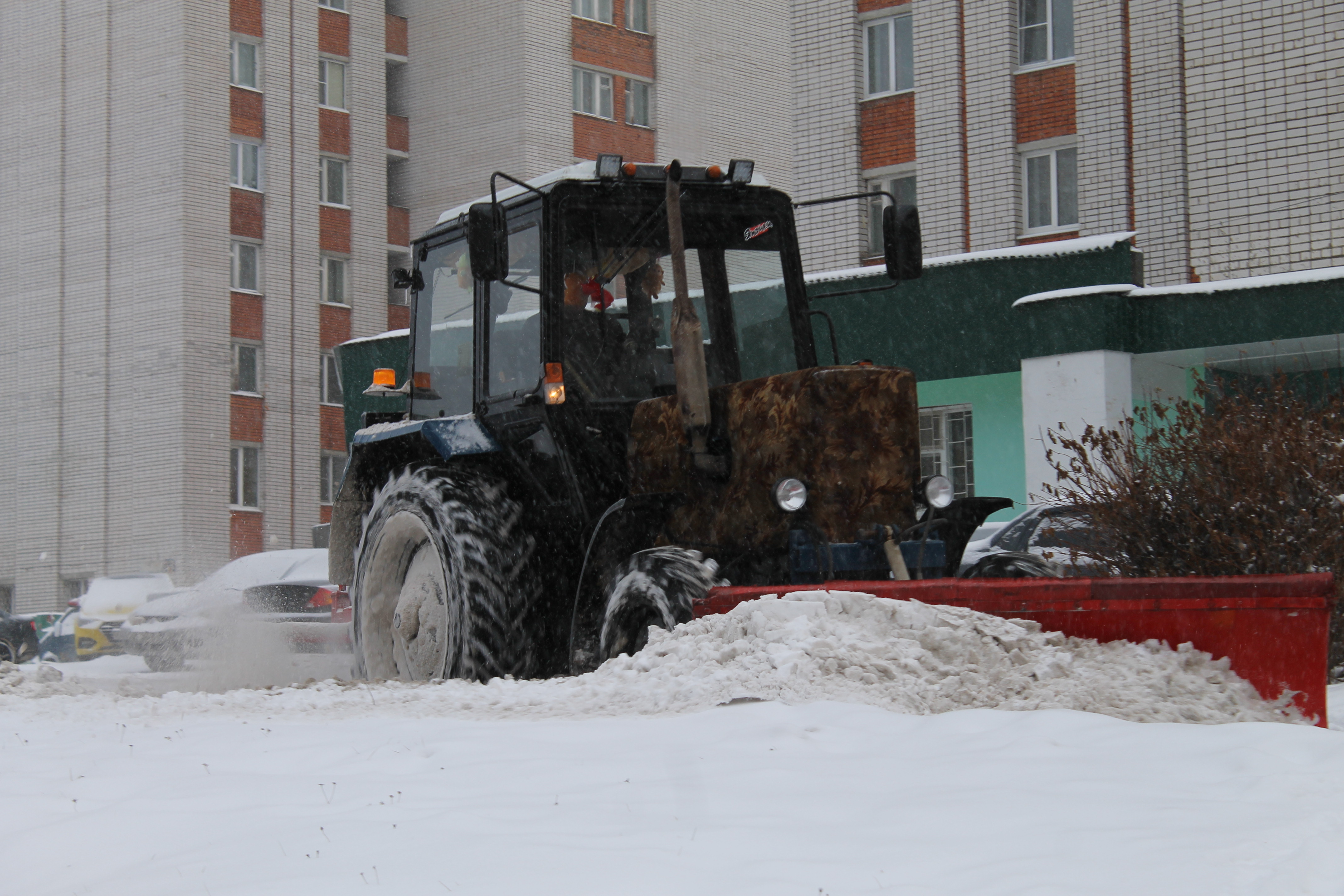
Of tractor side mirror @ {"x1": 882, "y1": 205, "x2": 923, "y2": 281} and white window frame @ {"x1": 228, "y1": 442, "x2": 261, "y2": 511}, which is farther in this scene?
white window frame @ {"x1": 228, "y1": 442, "x2": 261, "y2": 511}

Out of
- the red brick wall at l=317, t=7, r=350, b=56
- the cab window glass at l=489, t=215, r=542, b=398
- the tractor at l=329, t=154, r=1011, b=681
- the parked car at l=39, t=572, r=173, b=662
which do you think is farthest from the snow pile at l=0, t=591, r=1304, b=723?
the red brick wall at l=317, t=7, r=350, b=56

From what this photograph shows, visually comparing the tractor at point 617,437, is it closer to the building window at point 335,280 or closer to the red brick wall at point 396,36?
the building window at point 335,280

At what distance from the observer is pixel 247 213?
32.9 m

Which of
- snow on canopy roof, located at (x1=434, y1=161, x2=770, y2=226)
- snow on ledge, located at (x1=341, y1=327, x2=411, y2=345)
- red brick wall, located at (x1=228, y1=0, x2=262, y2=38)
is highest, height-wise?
red brick wall, located at (x1=228, y1=0, x2=262, y2=38)

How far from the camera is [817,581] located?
593cm

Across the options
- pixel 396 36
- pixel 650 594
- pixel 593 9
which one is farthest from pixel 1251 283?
pixel 396 36

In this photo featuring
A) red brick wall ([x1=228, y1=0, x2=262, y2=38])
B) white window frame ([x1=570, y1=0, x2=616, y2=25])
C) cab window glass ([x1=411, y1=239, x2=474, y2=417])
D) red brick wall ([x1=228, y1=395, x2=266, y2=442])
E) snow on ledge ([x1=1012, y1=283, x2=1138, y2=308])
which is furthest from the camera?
white window frame ([x1=570, y1=0, x2=616, y2=25])

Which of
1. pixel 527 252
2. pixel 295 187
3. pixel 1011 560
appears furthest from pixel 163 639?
pixel 295 187

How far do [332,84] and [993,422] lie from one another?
22.0 metres

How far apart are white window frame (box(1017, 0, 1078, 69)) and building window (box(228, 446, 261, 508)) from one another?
18.8 m

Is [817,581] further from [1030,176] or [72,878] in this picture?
[1030,176]

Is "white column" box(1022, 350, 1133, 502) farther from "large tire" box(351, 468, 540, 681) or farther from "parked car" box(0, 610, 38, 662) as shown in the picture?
"parked car" box(0, 610, 38, 662)

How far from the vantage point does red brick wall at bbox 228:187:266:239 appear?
1282 inches

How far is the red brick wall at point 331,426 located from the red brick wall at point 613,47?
998cm
